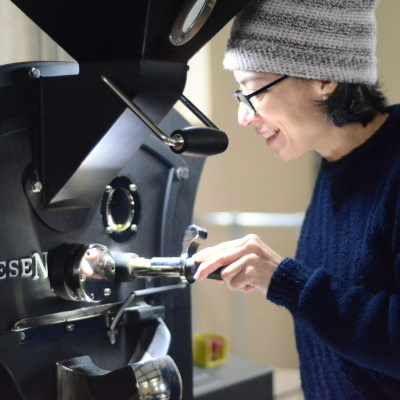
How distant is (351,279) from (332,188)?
0.21 metres

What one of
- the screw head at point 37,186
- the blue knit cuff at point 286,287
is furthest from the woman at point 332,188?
the screw head at point 37,186

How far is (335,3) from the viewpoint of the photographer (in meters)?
1.18

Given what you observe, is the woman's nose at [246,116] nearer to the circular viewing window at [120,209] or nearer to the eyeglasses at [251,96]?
the eyeglasses at [251,96]

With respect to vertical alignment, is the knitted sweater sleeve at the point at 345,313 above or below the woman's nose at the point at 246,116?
below

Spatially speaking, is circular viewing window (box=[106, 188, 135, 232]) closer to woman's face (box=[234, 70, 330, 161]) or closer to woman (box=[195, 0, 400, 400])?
woman (box=[195, 0, 400, 400])

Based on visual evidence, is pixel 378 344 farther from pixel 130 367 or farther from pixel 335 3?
pixel 335 3


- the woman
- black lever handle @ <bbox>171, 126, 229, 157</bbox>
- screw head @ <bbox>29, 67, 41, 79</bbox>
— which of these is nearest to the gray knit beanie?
the woman

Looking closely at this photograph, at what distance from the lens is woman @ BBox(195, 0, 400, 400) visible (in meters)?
1.06

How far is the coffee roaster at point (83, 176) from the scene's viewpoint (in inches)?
34.7

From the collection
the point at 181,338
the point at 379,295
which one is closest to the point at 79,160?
the point at 181,338

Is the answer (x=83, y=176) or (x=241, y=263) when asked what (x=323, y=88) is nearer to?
(x=241, y=263)

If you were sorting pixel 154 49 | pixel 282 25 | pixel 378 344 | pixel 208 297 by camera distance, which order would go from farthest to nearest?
pixel 208 297 < pixel 282 25 < pixel 378 344 < pixel 154 49

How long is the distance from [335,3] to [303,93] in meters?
0.16

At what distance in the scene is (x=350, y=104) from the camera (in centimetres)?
126
